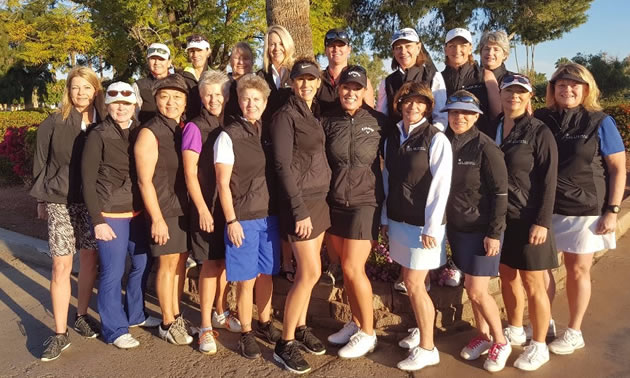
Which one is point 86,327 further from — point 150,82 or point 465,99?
point 465,99

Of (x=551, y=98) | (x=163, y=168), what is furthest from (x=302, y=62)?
(x=551, y=98)

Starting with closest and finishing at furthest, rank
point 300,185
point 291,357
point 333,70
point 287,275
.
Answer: point 300,185 → point 291,357 → point 333,70 → point 287,275

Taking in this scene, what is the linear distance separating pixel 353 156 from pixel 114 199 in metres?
1.87

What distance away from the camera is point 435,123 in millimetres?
3637

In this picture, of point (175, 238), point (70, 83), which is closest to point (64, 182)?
point (70, 83)

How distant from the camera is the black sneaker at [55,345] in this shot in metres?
3.65

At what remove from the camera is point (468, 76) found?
13.5 ft

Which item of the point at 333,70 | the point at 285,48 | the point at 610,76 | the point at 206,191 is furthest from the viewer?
the point at 610,76

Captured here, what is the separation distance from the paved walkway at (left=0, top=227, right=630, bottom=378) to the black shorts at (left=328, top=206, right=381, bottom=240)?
3.17 ft

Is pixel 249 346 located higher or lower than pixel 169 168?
lower

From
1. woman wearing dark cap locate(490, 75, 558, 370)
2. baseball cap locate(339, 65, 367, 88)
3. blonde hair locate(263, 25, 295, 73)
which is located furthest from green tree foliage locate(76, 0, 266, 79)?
woman wearing dark cap locate(490, 75, 558, 370)

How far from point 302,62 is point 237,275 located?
1635mm

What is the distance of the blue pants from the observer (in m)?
3.71

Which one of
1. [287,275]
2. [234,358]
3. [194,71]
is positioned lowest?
[234,358]
